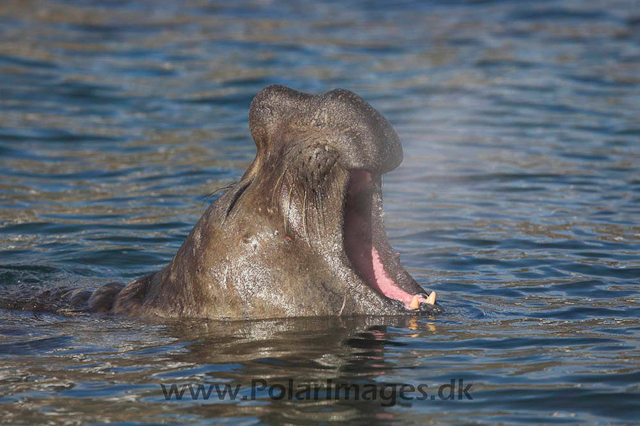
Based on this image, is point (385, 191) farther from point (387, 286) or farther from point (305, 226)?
point (305, 226)

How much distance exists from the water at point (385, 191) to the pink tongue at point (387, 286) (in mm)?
190

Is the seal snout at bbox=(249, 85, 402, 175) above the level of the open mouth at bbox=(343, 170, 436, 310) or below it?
above

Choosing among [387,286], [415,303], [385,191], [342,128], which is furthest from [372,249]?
[385,191]

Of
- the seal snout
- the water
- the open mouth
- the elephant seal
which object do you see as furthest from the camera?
the open mouth

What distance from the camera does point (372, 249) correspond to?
6.38 meters

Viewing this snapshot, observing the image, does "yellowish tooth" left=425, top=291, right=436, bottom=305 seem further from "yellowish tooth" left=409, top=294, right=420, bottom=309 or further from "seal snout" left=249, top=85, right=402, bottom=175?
"seal snout" left=249, top=85, right=402, bottom=175

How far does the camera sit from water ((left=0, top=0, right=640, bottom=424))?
5.60m

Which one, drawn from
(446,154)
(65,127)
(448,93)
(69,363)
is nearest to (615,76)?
(448,93)

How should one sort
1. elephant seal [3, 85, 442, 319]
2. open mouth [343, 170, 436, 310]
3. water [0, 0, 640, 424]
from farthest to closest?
open mouth [343, 170, 436, 310] < elephant seal [3, 85, 442, 319] < water [0, 0, 640, 424]

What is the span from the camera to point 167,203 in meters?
11.8

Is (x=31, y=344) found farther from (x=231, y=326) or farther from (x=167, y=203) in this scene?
(x=167, y=203)

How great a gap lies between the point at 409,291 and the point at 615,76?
13425mm

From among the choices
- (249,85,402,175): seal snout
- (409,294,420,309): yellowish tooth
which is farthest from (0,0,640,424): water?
(249,85,402,175): seal snout

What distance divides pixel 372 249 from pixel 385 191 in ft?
19.8
